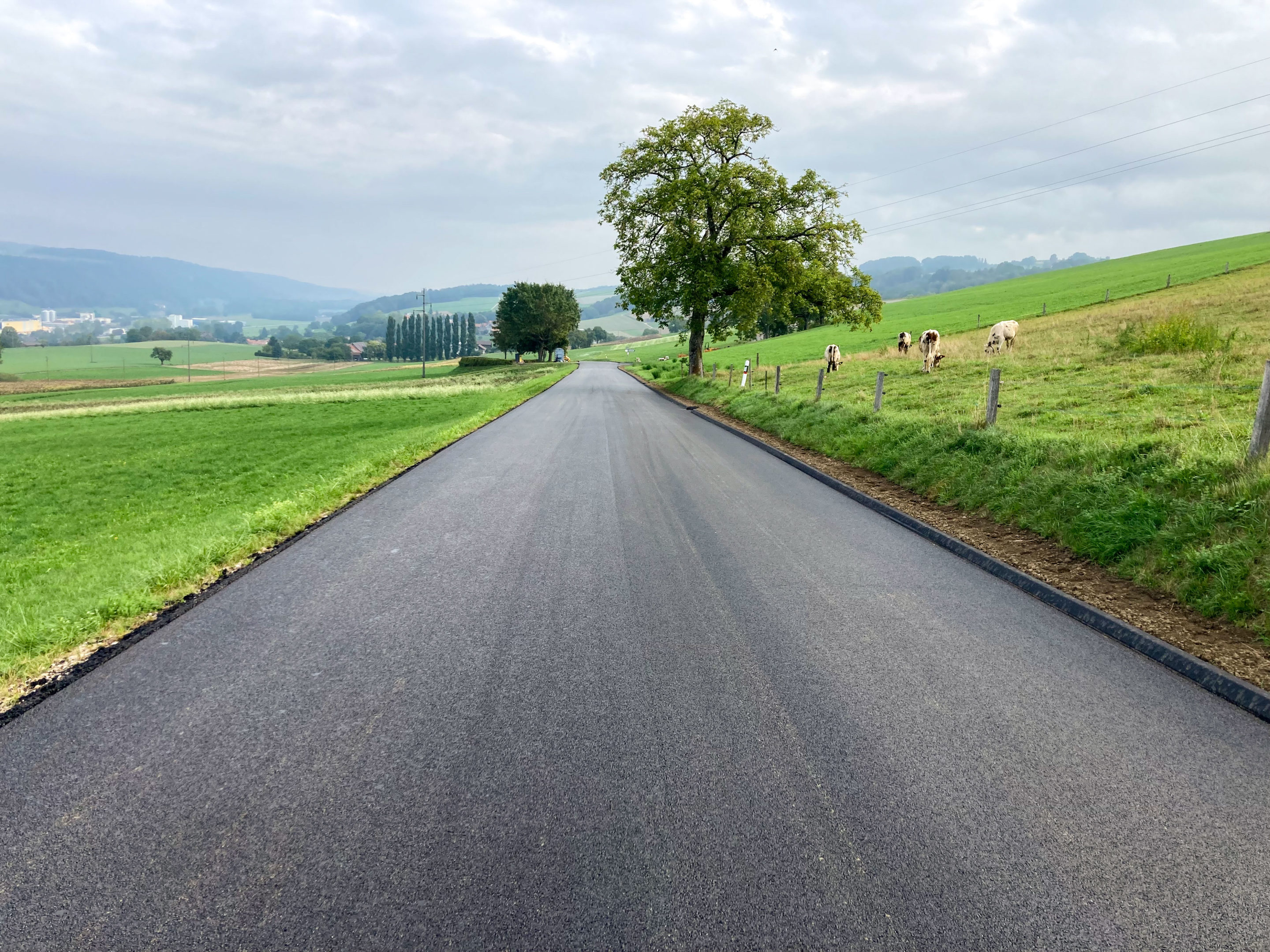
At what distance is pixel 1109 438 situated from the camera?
30.5ft

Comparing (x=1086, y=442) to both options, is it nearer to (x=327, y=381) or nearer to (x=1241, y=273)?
(x=1241, y=273)

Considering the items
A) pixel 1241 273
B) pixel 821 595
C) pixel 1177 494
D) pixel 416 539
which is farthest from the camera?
pixel 1241 273

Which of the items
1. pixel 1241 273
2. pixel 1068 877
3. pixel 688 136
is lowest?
pixel 1068 877

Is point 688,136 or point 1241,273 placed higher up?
point 688,136

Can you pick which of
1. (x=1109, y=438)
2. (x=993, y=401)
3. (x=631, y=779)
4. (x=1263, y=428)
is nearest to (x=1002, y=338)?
(x=993, y=401)

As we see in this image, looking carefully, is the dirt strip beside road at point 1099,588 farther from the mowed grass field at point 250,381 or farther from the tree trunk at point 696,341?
the mowed grass field at point 250,381

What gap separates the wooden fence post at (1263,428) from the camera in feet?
22.2

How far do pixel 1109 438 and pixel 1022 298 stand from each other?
61306 millimetres

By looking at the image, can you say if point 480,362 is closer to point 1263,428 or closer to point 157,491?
point 157,491

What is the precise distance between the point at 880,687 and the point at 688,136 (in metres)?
35.2

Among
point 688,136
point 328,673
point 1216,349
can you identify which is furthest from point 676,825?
point 688,136

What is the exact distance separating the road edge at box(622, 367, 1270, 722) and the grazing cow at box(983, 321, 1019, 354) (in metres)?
19.5

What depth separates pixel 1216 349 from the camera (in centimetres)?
1698

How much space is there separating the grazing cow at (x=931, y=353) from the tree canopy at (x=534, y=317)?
74928 millimetres
